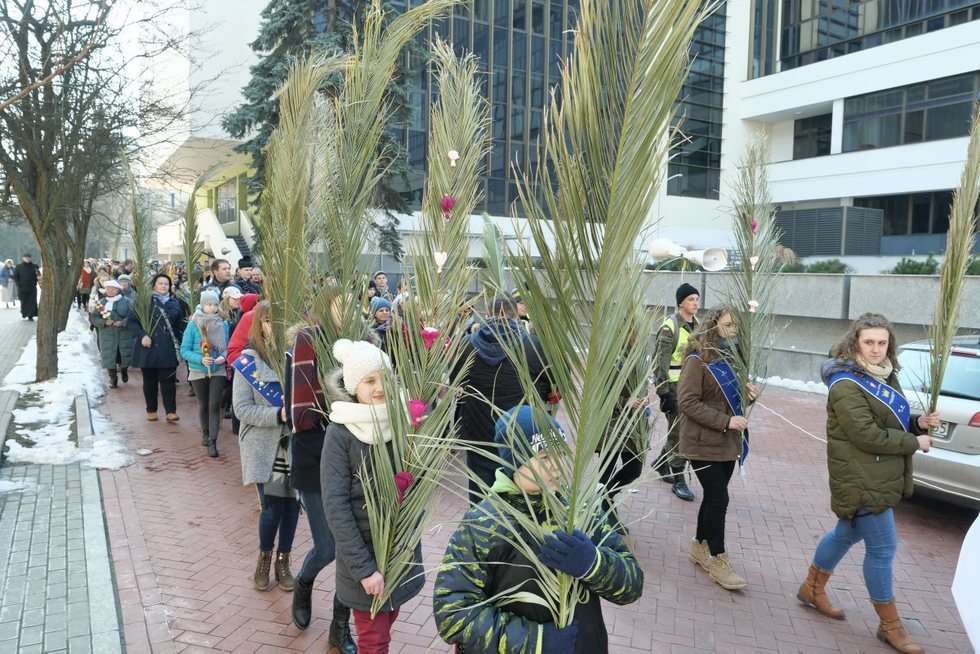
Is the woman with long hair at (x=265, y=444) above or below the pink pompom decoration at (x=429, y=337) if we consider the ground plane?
below

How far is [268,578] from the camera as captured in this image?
4.58m

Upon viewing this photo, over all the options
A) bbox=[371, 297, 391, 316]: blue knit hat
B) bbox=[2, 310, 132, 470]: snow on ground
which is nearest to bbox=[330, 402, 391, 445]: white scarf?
bbox=[371, 297, 391, 316]: blue knit hat

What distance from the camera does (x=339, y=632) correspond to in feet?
12.0

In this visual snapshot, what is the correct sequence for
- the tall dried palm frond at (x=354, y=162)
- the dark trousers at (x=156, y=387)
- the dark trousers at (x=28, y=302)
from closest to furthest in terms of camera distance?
the tall dried palm frond at (x=354, y=162) < the dark trousers at (x=156, y=387) < the dark trousers at (x=28, y=302)

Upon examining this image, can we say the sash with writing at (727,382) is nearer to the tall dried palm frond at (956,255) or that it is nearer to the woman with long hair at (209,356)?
the tall dried palm frond at (956,255)

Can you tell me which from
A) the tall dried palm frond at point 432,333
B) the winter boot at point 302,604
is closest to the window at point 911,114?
the tall dried palm frond at point 432,333

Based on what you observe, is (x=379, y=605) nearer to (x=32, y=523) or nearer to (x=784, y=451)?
(x=32, y=523)

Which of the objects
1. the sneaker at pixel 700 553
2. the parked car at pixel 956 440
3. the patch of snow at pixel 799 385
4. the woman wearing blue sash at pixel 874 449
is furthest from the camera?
the patch of snow at pixel 799 385

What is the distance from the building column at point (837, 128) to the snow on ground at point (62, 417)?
31.0 m

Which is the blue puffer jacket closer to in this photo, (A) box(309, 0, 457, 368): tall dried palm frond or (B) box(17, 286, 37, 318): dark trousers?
(A) box(309, 0, 457, 368): tall dried palm frond

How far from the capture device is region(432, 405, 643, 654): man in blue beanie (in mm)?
1935

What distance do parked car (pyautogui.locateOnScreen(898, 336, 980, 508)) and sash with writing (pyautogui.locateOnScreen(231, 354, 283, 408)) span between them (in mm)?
4964

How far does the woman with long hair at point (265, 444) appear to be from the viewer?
438 cm

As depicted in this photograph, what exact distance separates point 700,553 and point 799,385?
351 inches
